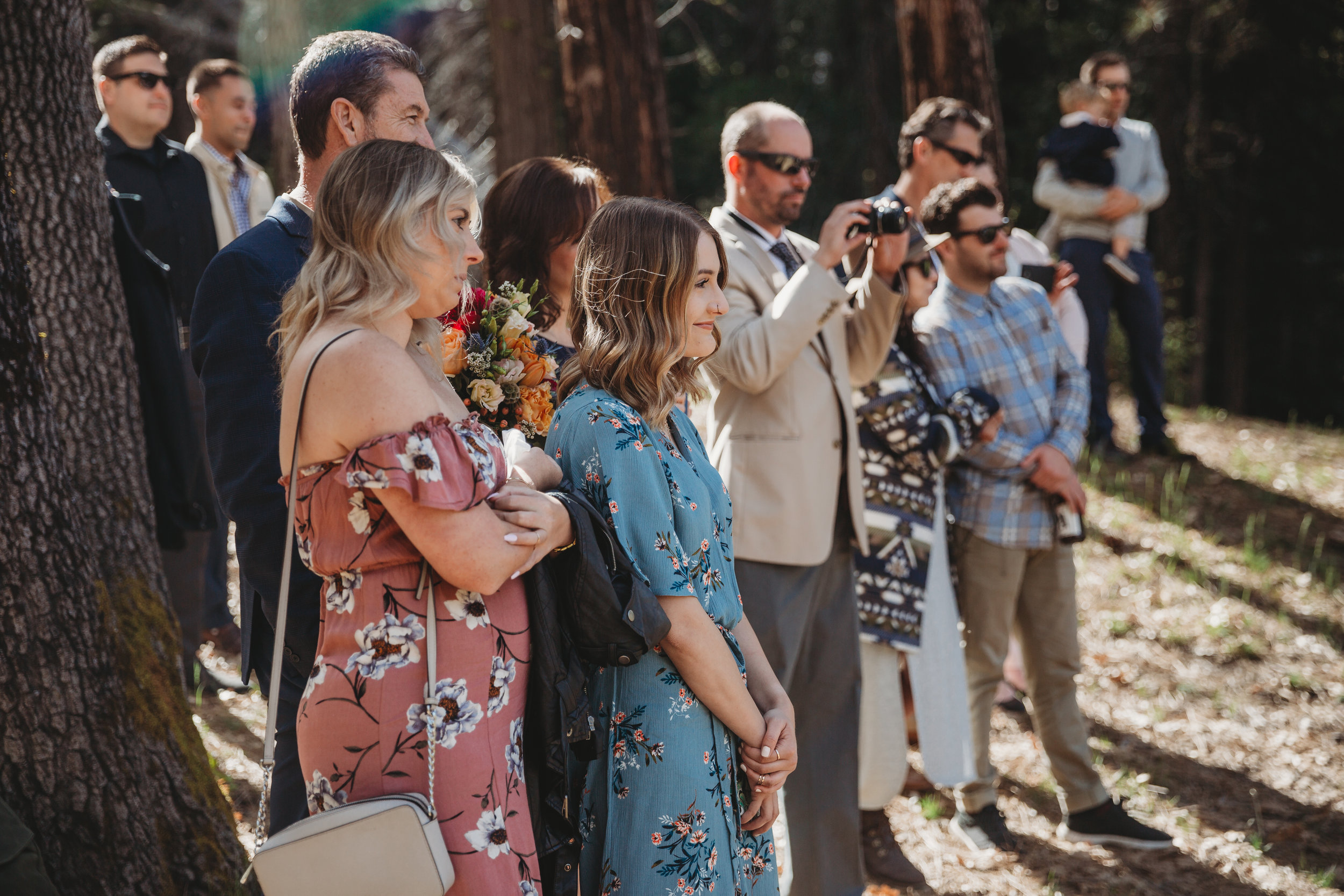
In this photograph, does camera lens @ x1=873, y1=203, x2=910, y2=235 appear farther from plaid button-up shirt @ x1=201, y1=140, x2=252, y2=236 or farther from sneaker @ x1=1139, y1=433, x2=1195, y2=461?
sneaker @ x1=1139, y1=433, x2=1195, y2=461

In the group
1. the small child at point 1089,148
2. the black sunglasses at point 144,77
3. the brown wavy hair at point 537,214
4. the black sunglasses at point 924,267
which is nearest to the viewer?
the brown wavy hair at point 537,214

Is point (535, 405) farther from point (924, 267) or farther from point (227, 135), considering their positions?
point (227, 135)

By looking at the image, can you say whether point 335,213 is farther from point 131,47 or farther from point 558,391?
point 131,47

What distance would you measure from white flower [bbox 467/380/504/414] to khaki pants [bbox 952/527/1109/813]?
2488 mm

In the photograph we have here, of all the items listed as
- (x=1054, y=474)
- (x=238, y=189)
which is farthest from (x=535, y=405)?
(x=238, y=189)

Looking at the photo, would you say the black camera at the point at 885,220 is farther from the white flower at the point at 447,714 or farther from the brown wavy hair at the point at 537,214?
the white flower at the point at 447,714

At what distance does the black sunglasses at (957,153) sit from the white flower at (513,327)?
9.15 feet

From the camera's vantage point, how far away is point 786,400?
3.58m

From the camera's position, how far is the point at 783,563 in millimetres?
3502

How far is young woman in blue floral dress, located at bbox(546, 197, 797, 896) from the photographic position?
2.14 m

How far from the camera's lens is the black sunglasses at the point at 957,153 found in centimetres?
455

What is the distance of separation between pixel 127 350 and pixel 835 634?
96.0 inches

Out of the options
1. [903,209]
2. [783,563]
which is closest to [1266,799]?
Result: [783,563]

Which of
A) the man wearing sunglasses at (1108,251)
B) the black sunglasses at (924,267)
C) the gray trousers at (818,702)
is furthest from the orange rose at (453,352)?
the man wearing sunglasses at (1108,251)
